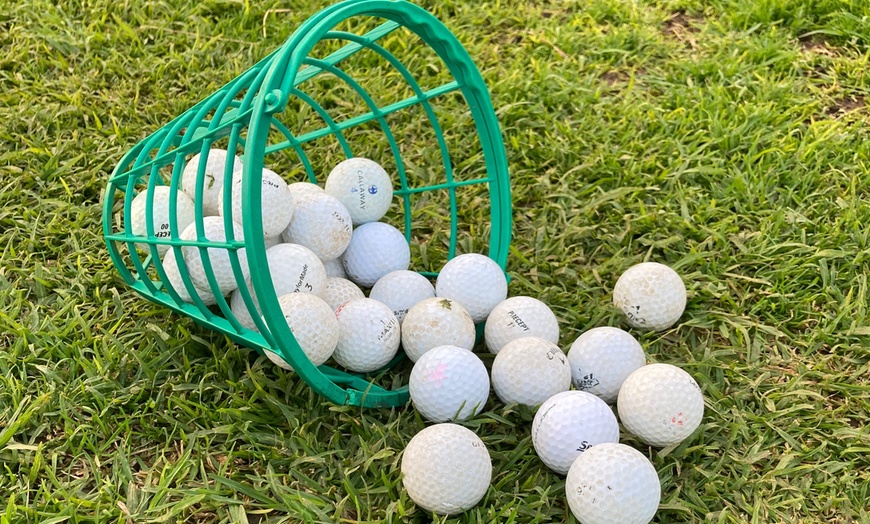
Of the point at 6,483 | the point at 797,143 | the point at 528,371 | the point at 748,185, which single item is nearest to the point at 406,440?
the point at 528,371

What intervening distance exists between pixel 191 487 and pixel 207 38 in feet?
7.13

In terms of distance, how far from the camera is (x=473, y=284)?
245 cm

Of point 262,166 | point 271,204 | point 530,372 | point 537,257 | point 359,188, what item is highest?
point 262,166

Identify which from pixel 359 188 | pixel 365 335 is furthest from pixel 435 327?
pixel 359 188

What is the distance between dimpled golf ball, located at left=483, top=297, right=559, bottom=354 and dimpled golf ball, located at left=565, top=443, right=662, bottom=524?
0.47 metres

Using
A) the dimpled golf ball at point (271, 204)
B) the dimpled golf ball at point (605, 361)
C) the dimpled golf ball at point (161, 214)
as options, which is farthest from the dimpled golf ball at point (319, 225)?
the dimpled golf ball at point (605, 361)

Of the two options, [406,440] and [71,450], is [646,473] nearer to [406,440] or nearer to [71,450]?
[406,440]

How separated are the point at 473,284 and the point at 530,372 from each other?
14.8 inches

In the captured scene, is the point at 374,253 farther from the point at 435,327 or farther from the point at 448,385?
the point at 448,385

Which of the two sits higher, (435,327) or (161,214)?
(161,214)

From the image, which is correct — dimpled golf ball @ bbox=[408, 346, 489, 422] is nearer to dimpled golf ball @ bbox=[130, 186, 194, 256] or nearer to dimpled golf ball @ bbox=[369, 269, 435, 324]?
dimpled golf ball @ bbox=[369, 269, 435, 324]

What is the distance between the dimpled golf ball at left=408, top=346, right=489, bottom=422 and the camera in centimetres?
215

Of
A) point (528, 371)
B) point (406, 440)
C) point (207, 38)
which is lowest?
point (406, 440)

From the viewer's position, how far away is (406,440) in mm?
2209
